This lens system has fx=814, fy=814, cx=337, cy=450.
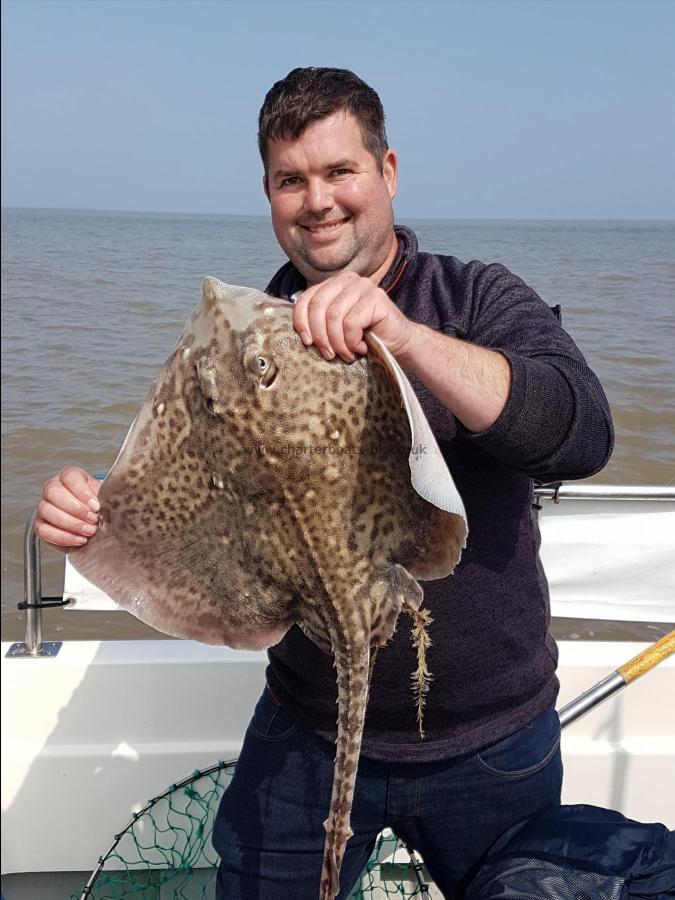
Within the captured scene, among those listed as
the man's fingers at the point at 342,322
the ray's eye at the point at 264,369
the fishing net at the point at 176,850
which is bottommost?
the fishing net at the point at 176,850

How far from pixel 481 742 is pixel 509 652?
26 centimetres

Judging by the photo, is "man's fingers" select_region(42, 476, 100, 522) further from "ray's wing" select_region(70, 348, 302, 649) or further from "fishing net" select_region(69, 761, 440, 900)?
"fishing net" select_region(69, 761, 440, 900)

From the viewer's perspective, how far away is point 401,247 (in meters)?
2.55

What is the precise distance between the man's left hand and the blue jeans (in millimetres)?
1302

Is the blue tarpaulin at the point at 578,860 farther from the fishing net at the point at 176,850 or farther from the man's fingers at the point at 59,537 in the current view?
the man's fingers at the point at 59,537

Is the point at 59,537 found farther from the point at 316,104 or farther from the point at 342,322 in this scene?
the point at 316,104

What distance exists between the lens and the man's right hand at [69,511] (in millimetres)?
1957

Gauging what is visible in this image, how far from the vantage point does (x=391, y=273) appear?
97.3 inches

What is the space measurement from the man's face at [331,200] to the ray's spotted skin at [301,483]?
76 cm

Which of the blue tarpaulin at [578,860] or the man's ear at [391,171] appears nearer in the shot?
the blue tarpaulin at [578,860]

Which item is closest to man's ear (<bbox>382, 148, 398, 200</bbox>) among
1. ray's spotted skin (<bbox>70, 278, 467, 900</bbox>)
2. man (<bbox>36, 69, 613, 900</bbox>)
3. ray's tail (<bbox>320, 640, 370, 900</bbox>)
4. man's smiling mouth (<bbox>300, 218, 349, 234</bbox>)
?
man (<bbox>36, 69, 613, 900</bbox>)

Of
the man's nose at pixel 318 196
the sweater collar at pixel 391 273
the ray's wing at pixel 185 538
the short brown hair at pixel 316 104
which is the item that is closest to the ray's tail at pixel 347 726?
the ray's wing at pixel 185 538

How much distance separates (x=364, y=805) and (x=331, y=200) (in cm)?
174

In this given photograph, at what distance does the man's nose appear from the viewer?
2330 mm
